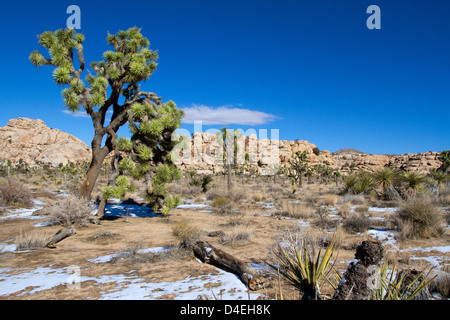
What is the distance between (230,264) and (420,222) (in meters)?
6.41

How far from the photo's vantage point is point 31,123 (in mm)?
96938

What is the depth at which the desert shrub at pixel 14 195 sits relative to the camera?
40.8 feet

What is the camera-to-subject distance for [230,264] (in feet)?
15.7

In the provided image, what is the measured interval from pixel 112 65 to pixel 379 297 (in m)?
11.0

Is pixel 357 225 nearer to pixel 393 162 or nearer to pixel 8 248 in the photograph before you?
pixel 8 248

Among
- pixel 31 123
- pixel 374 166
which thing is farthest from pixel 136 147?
pixel 31 123

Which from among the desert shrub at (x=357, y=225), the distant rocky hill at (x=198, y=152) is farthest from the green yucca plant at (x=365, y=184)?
the distant rocky hill at (x=198, y=152)

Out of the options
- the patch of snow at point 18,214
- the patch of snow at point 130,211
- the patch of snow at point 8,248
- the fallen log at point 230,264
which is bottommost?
the patch of snow at point 130,211

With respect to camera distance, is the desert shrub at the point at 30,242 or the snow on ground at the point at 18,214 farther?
the snow on ground at the point at 18,214

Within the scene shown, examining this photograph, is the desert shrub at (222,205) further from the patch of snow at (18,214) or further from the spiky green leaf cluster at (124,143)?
the patch of snow at (18,214)

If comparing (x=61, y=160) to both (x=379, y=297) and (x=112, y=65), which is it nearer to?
(x=112, y=65)

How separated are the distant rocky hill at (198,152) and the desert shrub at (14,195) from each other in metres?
63.2

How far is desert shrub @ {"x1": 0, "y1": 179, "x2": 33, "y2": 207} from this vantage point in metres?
12.4
